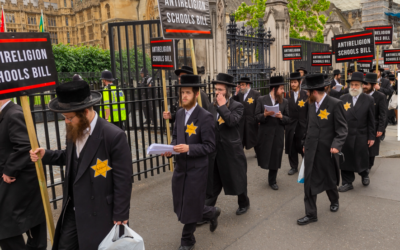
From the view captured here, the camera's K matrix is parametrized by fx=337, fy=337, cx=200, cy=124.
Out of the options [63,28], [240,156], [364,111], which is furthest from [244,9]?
[63,28]

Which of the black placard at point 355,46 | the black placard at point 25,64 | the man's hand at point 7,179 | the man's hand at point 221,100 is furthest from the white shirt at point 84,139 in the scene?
the black placard at point 355,46

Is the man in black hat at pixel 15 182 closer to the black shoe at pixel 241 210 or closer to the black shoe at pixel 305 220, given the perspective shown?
the black shoe at pixel 241 210

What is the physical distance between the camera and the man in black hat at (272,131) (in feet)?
20.6

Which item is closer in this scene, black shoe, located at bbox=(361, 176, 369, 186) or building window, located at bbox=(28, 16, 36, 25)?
black shoe, located at bbox=(361, 176, 369, 186)

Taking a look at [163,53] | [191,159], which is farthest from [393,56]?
[191,159]

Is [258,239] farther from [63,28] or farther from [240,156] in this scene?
[63,28]

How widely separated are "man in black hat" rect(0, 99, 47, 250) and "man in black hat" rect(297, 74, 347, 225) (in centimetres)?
344

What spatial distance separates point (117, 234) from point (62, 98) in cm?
119

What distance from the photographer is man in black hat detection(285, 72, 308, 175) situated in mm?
7262

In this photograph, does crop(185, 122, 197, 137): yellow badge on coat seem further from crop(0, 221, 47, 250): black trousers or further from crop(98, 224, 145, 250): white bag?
crop(0, 221, 47, 250): black trousers

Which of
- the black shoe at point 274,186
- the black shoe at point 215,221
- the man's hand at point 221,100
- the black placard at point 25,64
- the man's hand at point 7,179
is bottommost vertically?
the black shoe at point 274,186

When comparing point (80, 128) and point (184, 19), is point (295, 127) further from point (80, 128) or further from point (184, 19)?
point (80, 128)

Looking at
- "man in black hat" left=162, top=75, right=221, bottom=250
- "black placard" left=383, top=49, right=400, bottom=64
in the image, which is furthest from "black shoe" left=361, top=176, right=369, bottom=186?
"black placard" left=383, top=49, right=400, bottom=64

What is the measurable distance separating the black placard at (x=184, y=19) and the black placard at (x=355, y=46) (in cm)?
545
